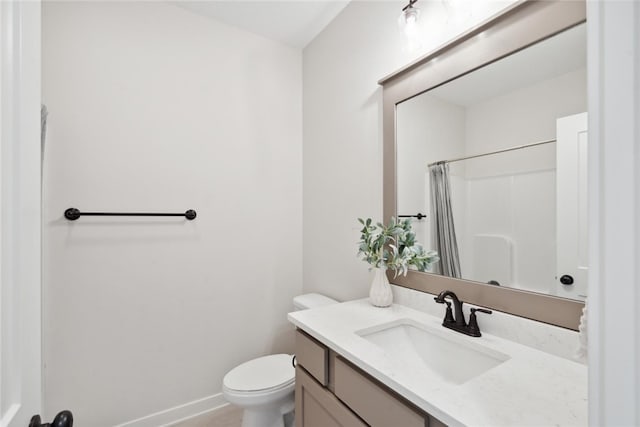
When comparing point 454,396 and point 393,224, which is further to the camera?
point 393,224

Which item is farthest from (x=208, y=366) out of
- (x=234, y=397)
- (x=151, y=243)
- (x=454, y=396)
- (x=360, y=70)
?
(x=360, y=70)

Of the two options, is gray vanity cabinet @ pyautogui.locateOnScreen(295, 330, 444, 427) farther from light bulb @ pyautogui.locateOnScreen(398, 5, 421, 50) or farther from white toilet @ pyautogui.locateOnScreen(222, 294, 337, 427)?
light bulb @ pyautogui.locateOnScreen(398, 5, 421, 50)

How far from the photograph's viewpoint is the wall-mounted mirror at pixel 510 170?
91 centimetres

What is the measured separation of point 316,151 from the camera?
2.06 metres

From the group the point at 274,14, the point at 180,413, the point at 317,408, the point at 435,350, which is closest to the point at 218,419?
the point at 180,413

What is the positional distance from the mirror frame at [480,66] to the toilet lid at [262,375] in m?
0.76

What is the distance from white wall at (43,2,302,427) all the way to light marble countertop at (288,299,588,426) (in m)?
1.06

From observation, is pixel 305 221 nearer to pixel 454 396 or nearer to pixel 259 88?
pixel 259 88

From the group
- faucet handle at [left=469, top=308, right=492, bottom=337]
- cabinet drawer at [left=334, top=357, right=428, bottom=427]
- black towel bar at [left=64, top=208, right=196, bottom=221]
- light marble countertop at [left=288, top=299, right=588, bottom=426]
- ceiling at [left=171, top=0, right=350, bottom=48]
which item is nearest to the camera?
light marble countertop at [left=288, top=299, right=588, bottom=426]

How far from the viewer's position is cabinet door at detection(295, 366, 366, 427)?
0.95 metres

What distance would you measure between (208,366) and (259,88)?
186cm

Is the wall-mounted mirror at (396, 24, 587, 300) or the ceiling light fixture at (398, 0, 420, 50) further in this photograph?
the ceiling light fixture at (398, 0, 420, 50)

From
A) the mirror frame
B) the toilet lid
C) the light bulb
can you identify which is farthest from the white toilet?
the light bulb

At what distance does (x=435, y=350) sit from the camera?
1.10 m
